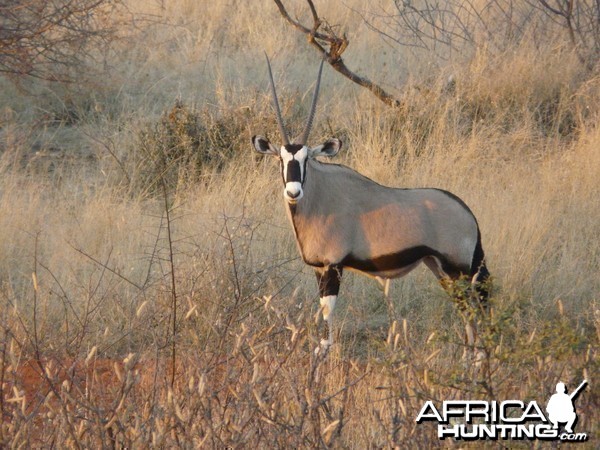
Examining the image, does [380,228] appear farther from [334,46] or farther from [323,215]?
[334,46]

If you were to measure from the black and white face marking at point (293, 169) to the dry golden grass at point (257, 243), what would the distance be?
326 millimetres

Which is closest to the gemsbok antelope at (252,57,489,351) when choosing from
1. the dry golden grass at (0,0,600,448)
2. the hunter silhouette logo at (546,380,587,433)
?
the dry golden grass at (0,0,600,448)

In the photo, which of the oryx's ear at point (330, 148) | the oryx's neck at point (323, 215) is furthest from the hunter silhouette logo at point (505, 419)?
the oryx's ear at point (330, 148)

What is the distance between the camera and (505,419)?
3377 millimetres

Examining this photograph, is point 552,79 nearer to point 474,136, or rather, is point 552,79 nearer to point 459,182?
point 474,136

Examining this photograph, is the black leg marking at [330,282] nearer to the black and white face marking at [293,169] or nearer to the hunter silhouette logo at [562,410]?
the black and white face marking at [293,169]

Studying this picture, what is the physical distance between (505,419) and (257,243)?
138 inches

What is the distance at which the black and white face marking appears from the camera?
16.5ft

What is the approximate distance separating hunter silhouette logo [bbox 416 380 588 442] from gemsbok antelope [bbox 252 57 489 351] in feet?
5.90

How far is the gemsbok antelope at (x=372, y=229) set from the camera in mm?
5289

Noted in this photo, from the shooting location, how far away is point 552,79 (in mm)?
9664

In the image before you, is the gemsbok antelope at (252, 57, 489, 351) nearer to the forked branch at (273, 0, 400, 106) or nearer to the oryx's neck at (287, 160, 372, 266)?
the oryx's neck at (287, 160, 372, 266)

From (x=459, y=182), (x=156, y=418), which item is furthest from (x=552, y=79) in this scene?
(x=156, y=418)

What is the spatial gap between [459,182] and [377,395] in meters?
3.40
